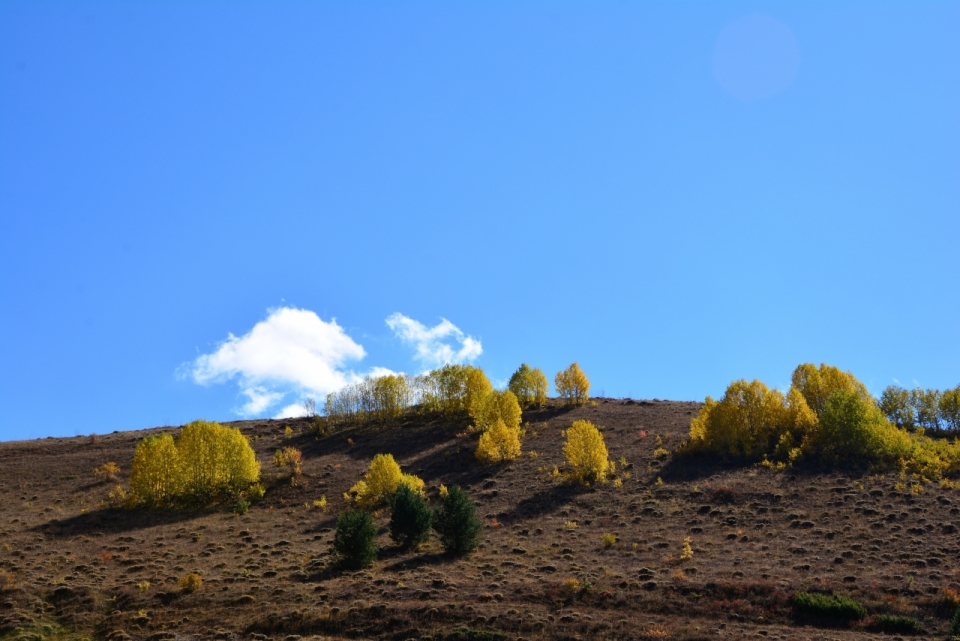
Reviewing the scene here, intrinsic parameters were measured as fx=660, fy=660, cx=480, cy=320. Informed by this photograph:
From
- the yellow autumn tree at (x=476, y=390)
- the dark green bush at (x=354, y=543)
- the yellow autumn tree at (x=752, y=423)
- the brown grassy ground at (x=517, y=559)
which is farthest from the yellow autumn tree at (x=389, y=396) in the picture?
the dark green bush at (x=354, y=543)

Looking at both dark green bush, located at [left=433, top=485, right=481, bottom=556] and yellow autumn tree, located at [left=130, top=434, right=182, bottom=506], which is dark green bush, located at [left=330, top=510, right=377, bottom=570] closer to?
dark green bush, located at [left=433, top=485, right=481, bottom=556]

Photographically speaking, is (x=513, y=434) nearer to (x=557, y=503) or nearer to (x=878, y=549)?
(x=557, y=503)

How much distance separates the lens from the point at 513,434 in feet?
271

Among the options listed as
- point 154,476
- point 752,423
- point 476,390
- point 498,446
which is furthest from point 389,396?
point 752,423

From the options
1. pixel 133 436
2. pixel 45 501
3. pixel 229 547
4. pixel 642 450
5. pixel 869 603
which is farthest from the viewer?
pixel 133 436

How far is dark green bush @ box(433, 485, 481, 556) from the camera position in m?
51.5

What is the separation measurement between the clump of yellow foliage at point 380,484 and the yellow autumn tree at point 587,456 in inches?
658

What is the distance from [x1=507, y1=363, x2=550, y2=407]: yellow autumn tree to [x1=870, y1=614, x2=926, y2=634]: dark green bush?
71.5 meters

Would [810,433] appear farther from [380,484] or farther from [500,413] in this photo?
[380,484]

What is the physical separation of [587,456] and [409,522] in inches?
1008

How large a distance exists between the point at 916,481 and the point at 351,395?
7972 cm

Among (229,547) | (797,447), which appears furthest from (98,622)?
(797,447)

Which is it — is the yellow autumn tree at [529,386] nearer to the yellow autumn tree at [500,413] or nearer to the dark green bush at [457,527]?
the yellow autumn tree at [500,413]

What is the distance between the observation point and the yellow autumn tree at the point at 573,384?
4269 inches
